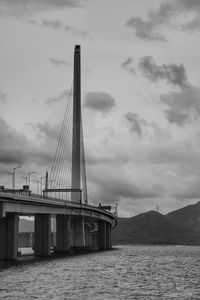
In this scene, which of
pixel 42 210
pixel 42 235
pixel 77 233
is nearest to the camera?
pixel 42 210

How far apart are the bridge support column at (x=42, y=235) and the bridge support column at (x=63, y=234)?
806 inches

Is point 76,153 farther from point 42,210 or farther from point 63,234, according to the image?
point 42,210

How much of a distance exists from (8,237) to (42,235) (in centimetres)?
1984

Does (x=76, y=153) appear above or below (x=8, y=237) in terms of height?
above

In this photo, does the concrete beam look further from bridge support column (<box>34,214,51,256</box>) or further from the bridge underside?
bridge support column (<box>34,214,51,256</box>)

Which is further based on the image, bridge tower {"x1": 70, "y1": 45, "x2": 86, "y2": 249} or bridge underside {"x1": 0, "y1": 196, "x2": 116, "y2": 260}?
bridge tower {"x1": 70, "y1": 45, "x2": 86, "y2": 249}

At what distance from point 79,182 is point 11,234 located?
48.8 m

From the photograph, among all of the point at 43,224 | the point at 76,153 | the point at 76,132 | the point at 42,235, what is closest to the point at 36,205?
the point at 43,224

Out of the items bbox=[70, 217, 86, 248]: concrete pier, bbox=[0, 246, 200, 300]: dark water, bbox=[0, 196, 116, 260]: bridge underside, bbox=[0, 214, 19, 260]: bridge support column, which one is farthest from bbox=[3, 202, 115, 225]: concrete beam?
bbox=[0, 246, 200, 300]: dark water

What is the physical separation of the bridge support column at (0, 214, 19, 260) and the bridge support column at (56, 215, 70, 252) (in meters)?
41.1

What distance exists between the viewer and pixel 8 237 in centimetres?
9856

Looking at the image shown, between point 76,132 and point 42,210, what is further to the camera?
point 76,132

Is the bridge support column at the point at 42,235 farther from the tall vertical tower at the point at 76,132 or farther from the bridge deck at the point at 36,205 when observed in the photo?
the tall vertical tower at the point at 76,132

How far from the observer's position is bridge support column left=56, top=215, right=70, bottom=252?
140 metres
